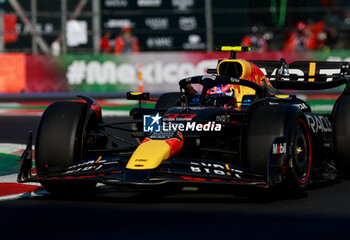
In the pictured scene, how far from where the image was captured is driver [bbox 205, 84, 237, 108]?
934cm

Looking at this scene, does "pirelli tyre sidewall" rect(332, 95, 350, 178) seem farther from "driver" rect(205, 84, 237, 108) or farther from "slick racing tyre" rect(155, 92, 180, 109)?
"slick racing tyre" rect(155, 92, 180, 109)

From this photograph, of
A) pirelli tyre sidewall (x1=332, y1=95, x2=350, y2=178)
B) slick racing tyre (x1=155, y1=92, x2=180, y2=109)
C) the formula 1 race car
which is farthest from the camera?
slick racing tyre (x1=155, y1=92, x2=180, y2=109)

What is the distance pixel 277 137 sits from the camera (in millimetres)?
7688

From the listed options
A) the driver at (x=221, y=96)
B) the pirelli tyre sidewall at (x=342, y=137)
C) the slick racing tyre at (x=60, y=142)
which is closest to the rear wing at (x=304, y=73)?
the pirelli tyre sidewall at (x=342, y=137)

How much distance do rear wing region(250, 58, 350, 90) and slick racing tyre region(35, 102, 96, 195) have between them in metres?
3.81

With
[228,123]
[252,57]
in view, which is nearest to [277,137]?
[228,123]

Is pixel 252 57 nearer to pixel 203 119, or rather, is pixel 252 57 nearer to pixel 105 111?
pixel 105 111

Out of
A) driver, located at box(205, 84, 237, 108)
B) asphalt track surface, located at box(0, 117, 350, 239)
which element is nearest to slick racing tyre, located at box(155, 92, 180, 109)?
driver, located at box(205, 84, 237, 108)

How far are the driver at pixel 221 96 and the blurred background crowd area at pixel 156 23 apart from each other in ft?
51.8

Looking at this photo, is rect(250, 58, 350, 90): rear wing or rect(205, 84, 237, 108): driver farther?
rect(250, 58, 350, 90): rear wing

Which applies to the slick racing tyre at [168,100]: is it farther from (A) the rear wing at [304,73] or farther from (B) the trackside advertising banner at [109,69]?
(B) the trackside advertising banner at [109,69]

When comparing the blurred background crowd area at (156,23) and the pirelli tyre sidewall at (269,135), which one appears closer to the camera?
the pirelli tyre sidewall at (269,135)

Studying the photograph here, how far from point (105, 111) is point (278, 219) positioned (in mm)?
13448

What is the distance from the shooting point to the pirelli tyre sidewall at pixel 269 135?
7.73 meters
